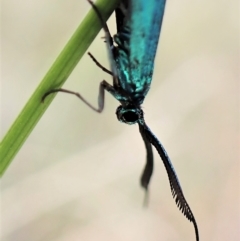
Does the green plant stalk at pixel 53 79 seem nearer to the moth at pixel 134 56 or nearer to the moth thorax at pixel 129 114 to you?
the moth at pixel 134 56

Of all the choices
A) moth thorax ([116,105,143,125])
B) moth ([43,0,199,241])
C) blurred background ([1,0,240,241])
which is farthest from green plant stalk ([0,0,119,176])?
blurred background ([1,0,240,241])

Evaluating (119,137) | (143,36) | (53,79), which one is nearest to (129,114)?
(143,36)

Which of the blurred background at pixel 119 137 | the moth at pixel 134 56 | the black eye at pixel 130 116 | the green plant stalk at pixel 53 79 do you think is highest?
the green plant stalk at pixel 53 79

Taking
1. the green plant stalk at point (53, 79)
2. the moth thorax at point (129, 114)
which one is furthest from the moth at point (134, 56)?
the green plant stalk at point (53, 79)

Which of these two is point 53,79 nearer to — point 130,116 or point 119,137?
point 130,116

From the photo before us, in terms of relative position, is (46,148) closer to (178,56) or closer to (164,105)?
(164,105)

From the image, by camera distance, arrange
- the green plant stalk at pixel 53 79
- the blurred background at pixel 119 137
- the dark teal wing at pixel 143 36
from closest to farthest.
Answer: the green plant stalk at pixel 53 79 < the dark teal wing at pixel 143 36 < the blurred background at pixel 119 137
